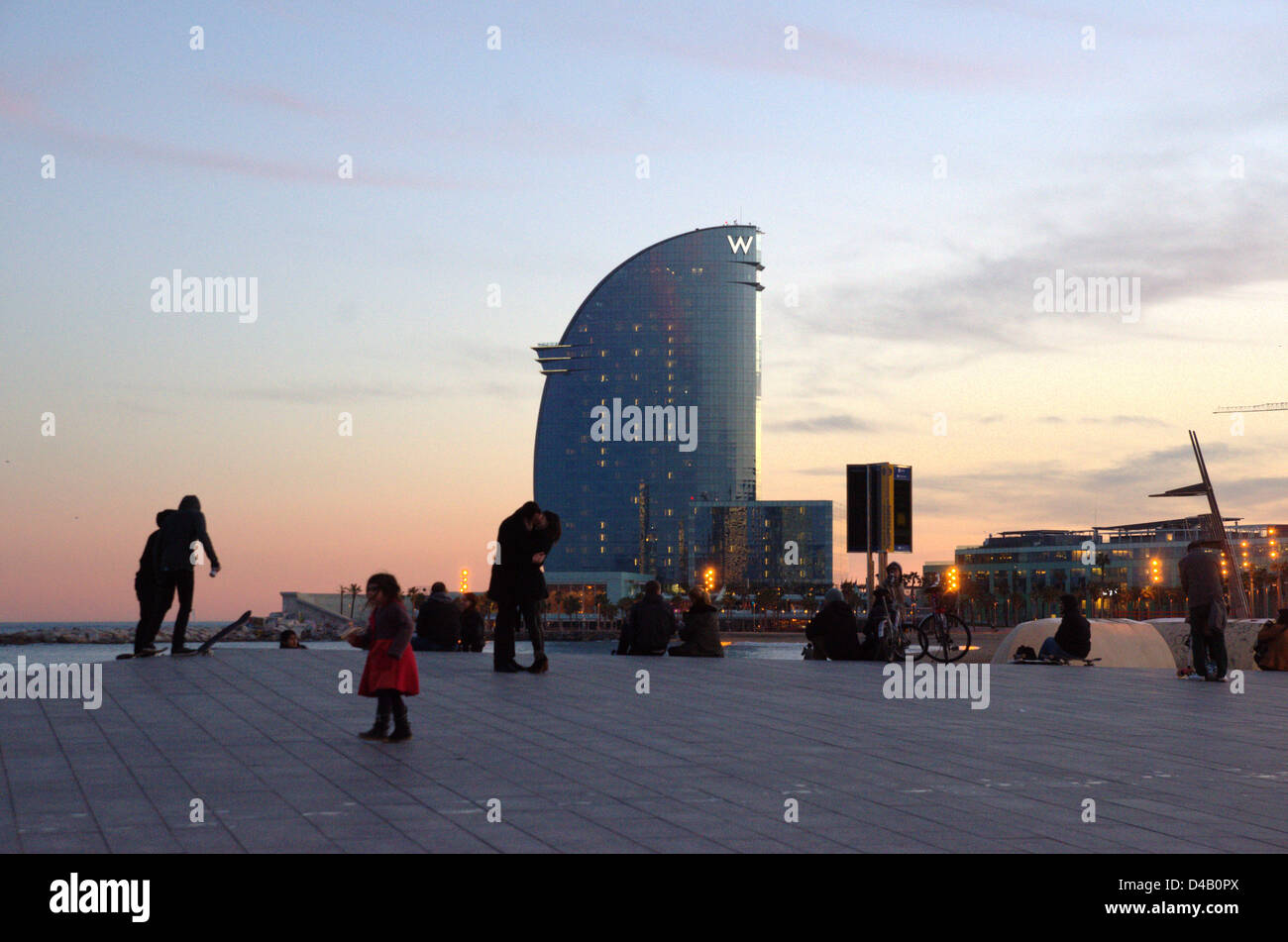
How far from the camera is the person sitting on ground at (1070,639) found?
2183 centimetres

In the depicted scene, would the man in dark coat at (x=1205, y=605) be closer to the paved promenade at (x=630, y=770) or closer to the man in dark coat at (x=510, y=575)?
the paved promenade at (x=630, y=770)

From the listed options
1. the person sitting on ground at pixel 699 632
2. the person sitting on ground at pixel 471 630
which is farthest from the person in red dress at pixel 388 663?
the person sitting on ground at pixel 471 630

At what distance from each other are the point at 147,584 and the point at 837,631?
401 inches

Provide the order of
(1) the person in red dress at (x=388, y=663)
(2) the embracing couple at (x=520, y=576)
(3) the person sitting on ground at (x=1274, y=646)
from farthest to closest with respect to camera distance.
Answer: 1. (3) the person sitting on ground at (x=1274, y=646)
2. (2) the embracing couple at (x=520, y=576)
3. (1) the person in red dress at (x=388, y=663)

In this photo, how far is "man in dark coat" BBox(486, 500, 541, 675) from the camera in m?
15.8

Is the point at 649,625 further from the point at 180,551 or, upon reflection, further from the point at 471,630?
the point at 180,551

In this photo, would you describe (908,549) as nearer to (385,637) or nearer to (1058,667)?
(1058,667)

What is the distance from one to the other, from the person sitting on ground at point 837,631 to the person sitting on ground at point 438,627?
225 inches

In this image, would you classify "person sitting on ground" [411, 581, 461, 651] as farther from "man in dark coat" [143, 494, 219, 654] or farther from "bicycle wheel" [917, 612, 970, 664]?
"bicycle wheel" [917, 612, 970, 664]

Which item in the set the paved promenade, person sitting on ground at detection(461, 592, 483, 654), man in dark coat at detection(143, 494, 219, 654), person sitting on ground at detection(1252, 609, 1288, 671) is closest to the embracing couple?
the paved promenade

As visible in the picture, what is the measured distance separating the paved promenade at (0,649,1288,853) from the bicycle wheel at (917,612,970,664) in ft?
17.0
